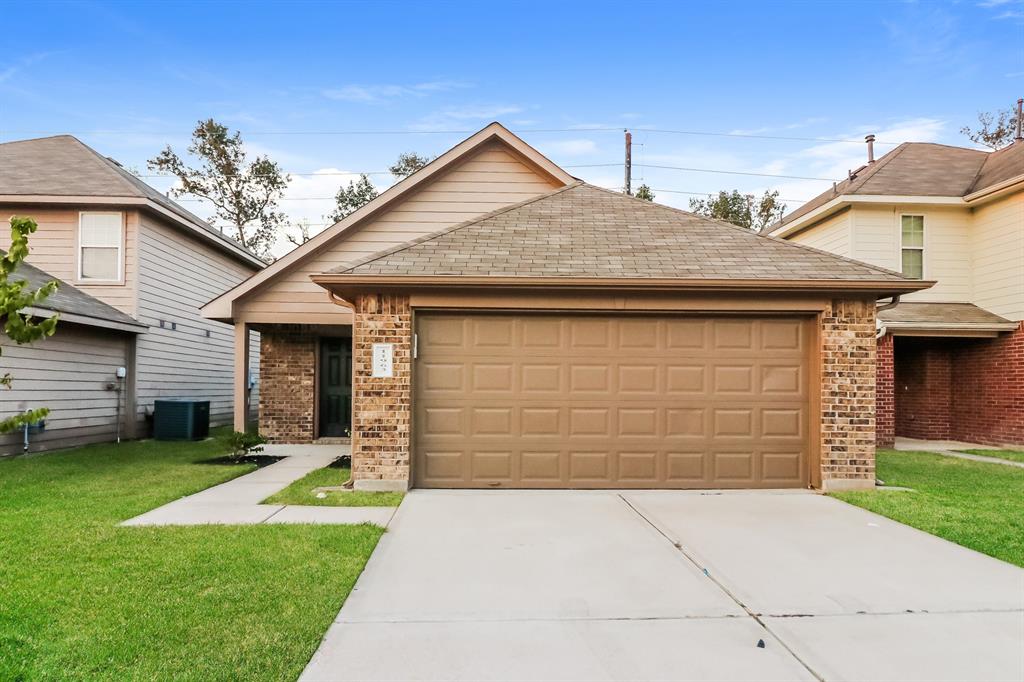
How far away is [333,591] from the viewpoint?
414 cm

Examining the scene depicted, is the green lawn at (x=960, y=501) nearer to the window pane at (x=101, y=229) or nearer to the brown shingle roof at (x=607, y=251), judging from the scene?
the brown shingle roof at (x=607, y=251)

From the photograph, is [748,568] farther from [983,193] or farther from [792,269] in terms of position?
[983,193]

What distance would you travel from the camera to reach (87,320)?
431 inches

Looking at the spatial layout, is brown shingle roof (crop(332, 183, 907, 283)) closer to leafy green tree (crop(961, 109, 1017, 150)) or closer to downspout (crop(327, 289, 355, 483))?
downspout (crop(327, 289, 355, 483))

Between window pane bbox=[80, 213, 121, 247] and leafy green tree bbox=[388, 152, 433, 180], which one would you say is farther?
leafy green tree bbox=[388, 152, 433, 180]

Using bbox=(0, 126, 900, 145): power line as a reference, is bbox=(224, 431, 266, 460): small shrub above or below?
below

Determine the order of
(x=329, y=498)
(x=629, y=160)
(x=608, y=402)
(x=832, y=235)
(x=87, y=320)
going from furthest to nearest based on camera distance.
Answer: (x=629, y=160)
(x=832, y=235)
(x=87, y=320)
(x=608, y=402)
(x=329, y=498)

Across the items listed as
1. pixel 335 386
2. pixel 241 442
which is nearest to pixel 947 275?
pixel 335 386

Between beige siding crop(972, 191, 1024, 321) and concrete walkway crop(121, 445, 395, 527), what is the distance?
529 inches

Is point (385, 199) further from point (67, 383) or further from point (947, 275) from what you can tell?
point (947, 275)

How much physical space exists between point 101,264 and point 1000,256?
19.3 meters

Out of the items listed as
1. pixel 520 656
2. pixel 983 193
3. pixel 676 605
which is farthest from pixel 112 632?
pixel 983 193

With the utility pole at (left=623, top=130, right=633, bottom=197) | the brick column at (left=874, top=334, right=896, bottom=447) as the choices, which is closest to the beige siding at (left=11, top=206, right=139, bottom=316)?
the brick column at (left=874, top=334, right=896, bottom=447)

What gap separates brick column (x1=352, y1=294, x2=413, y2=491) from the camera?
7.64m
